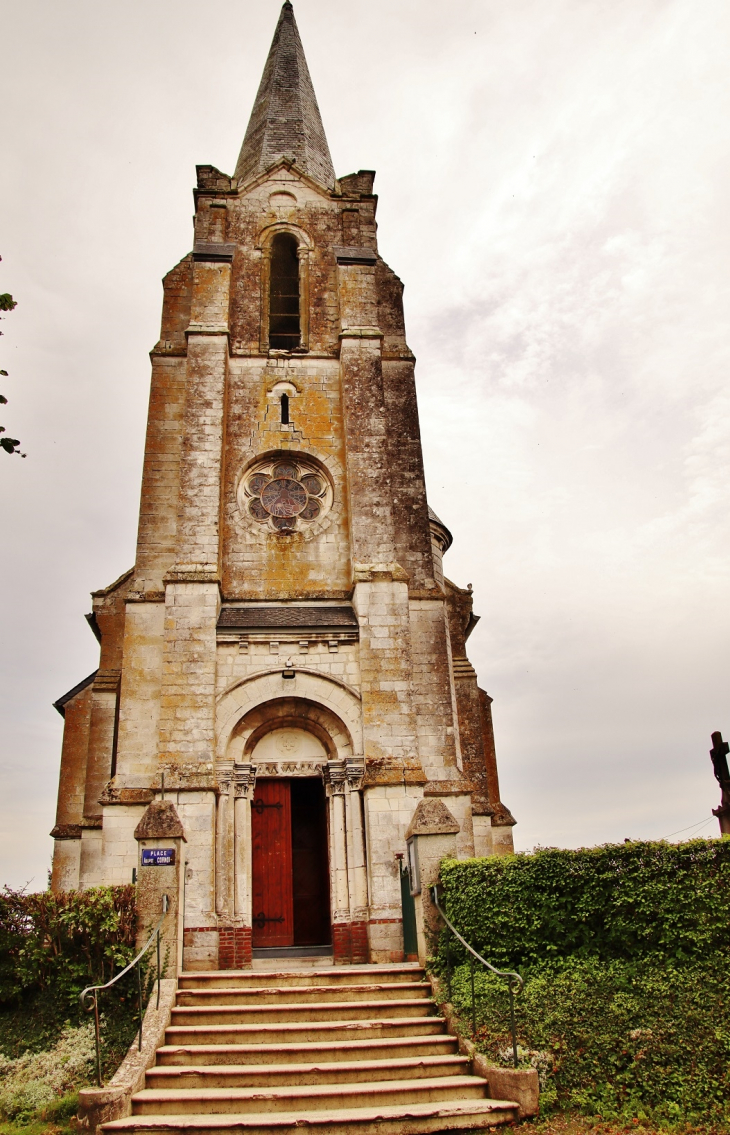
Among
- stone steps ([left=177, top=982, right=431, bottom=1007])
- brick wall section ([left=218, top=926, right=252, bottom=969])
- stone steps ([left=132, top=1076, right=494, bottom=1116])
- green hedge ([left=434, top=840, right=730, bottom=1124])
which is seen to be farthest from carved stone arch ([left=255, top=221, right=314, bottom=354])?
stone steps ([left=132, top=1076, right=494, bottom=1116])

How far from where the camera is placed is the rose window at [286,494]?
1700cm

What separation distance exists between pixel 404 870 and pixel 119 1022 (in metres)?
5.13

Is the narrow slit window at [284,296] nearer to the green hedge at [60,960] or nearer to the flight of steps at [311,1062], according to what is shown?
the green hedge at [60,960]

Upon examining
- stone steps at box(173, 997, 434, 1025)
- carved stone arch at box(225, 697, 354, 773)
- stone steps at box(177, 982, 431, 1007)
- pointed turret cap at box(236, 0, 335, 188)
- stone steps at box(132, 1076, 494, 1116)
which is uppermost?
pointed turret cap at box(236, 0, 335, 188)

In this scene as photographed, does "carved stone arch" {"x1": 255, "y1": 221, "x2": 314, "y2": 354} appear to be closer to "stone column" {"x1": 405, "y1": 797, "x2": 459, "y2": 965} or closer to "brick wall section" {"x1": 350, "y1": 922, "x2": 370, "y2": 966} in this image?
"stone column" {"x1": 405, "y1": 797, "x2": 459, "y2": 965}

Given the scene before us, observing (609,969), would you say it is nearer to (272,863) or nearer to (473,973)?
(473,973)

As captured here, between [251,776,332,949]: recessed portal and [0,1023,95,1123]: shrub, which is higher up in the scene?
[251,776,332,949]: recessed portal

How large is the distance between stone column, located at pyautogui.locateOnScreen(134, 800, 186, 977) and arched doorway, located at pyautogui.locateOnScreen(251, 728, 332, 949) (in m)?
3.51

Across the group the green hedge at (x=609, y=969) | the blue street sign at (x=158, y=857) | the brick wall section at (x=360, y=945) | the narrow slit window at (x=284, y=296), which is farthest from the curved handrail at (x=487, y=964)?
the narrow slit window at (x=284, y=296)

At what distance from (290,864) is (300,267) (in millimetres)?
13073

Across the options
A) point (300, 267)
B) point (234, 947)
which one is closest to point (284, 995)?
point (234, 947)

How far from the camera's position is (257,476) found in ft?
57.0

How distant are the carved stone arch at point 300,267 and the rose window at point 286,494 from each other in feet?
9.56

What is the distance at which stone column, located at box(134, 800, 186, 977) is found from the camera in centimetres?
1043
